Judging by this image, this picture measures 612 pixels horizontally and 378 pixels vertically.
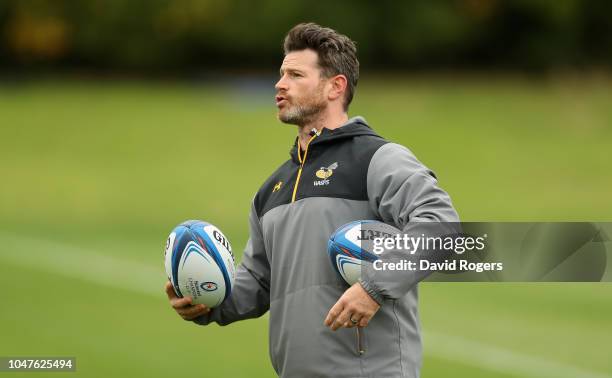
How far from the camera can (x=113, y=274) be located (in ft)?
51.4

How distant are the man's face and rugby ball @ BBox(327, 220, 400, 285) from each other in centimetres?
71

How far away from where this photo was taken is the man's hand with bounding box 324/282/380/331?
5.07m

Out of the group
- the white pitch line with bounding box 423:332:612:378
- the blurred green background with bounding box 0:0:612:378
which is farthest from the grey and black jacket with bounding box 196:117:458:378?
the white pitch line with bounding box 423:332:612:378

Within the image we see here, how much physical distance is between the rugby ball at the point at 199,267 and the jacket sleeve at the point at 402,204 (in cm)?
96

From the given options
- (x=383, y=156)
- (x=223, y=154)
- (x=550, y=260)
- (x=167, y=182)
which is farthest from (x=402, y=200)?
(x=223, y=154)

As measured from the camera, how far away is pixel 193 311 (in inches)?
234

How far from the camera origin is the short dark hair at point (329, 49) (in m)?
5.78

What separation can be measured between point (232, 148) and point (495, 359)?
21706mm

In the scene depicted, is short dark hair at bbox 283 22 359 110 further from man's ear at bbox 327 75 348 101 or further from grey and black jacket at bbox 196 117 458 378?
grey and black jacket at bbox 196 117 458 378

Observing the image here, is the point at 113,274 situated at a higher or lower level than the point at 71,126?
lower

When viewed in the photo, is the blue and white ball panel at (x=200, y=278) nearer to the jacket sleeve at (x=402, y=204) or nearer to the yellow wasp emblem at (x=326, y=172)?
the yellow wasp emblem at (x=326, y=172)

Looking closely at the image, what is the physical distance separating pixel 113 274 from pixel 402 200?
10952mm

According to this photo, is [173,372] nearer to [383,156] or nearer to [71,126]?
[383,156]

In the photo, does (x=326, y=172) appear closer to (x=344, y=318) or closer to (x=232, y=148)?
(x=344, y=318)
